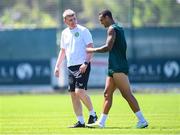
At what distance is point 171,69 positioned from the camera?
33000 mm

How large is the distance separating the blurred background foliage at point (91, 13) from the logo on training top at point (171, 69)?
167 centimetres

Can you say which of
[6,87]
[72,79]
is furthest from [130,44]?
[72,79]

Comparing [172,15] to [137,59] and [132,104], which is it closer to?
[137,59]

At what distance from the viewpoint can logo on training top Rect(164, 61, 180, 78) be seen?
3291cm

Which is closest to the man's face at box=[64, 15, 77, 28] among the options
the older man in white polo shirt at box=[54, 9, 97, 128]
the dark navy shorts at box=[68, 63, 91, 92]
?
the older man in white polo shirt at box=[54, 9, 97, 128]

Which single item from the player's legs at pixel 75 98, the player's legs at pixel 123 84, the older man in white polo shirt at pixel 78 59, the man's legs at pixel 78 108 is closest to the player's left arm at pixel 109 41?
the player's legs at pixel 123 84

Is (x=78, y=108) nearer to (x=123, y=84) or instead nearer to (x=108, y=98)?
(x=108, y=98)

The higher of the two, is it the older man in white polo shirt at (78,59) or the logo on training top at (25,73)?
the older man in white polo shirt at (78,59)

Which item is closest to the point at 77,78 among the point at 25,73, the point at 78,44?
the point at 78,44

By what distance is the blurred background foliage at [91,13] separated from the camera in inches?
1321

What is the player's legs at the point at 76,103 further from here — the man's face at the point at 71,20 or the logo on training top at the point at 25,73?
the logo on training top at the point at 25,73

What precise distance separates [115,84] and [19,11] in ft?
64.4

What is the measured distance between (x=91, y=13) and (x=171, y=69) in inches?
158

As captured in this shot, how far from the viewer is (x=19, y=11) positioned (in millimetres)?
34219
